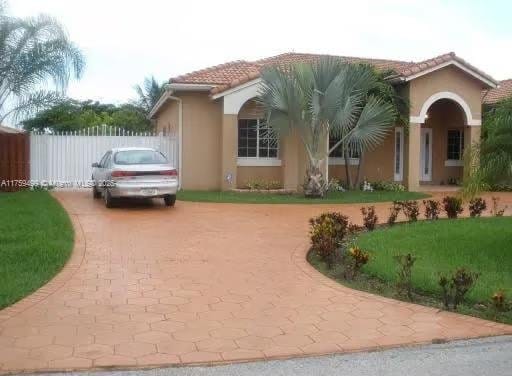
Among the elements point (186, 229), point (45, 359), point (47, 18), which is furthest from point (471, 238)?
point (47, 18)

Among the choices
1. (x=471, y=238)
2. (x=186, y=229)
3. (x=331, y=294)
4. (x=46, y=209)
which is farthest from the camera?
(x=46, y=209)

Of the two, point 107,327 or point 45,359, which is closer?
point 45,359

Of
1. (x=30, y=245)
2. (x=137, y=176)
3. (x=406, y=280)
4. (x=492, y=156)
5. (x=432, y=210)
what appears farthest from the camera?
(x=137, y=176)

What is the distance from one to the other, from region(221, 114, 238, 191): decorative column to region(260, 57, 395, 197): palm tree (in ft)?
5.67

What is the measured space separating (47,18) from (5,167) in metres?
4.68

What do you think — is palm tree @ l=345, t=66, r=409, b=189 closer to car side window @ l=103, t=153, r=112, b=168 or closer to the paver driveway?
car side window @ l=103, t=153, r=112, b=168

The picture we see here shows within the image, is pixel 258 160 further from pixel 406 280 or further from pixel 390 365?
pixel 390 365

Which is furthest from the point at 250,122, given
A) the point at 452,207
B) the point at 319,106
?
the point at 452,207

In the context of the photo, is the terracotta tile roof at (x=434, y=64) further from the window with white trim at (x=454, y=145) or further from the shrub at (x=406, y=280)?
the shrub at (x=406, y=280)

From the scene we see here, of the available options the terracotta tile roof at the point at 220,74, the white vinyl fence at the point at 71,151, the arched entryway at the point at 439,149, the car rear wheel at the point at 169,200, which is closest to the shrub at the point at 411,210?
the car rear wheel at the point at 169,200

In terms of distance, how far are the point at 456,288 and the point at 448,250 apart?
2.96 meters

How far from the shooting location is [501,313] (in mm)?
6441

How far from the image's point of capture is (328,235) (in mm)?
9273

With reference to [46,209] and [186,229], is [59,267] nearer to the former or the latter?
[186,229]
